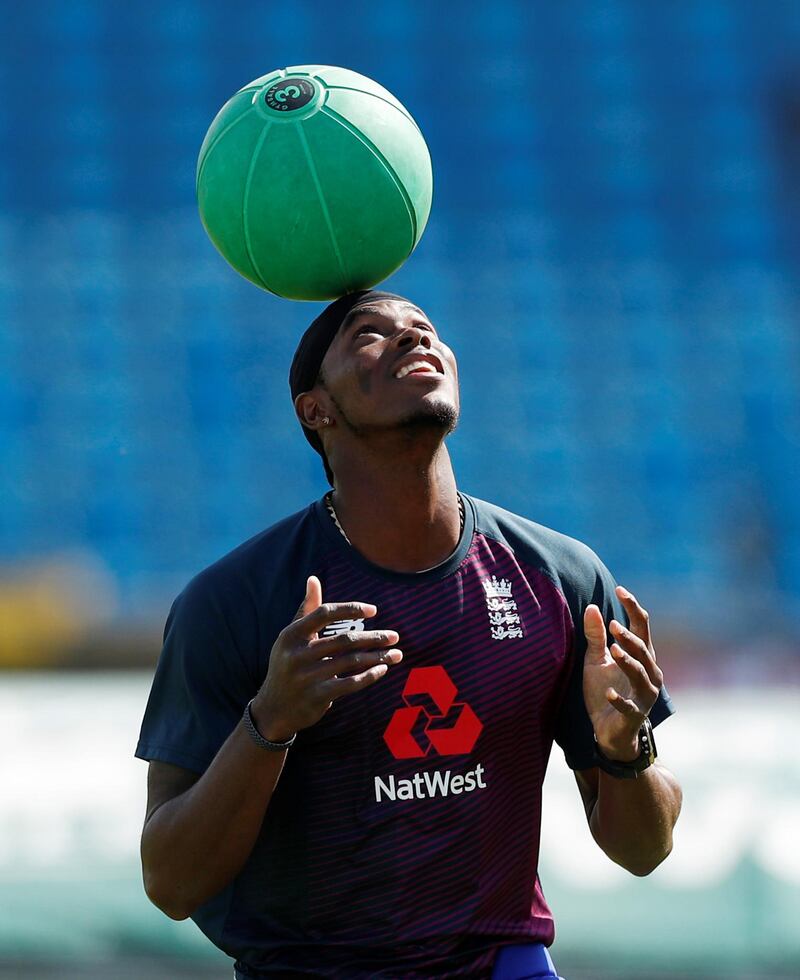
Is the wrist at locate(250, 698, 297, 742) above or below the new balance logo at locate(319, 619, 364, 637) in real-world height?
below

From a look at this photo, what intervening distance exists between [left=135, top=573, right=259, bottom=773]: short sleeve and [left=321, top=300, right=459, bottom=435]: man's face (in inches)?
22.8

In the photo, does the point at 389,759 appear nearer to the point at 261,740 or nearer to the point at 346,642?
the point at 261,740

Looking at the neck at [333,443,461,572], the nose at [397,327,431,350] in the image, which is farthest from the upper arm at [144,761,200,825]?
the nose at [397,327,431,350]

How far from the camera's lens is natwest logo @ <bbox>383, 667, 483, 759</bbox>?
335cm

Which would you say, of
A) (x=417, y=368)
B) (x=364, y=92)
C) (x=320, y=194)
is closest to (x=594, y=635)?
(x=417, y=368)

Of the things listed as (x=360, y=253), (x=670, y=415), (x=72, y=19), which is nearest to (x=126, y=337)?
(x=72, y=19)

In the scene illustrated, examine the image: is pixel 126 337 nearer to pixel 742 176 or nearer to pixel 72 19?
pixel 72 19

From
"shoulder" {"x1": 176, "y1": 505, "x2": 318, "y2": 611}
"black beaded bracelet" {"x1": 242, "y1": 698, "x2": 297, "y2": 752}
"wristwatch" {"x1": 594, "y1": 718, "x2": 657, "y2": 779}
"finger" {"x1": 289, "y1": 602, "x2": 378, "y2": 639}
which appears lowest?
"wristwatch" {"x1": 594, "y1": 718, "x2": 657, "y2": 779}

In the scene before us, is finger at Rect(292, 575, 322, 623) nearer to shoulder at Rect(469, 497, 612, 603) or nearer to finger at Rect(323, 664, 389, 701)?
finger at Rect(323, 664, 389, 701)

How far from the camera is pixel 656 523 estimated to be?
11.7 m

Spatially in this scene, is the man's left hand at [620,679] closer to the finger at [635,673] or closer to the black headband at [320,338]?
the finger at [635,673]

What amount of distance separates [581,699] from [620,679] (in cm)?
29

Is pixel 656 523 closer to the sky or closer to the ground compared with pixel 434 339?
closer to the sky

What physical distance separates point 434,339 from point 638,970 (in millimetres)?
3417
